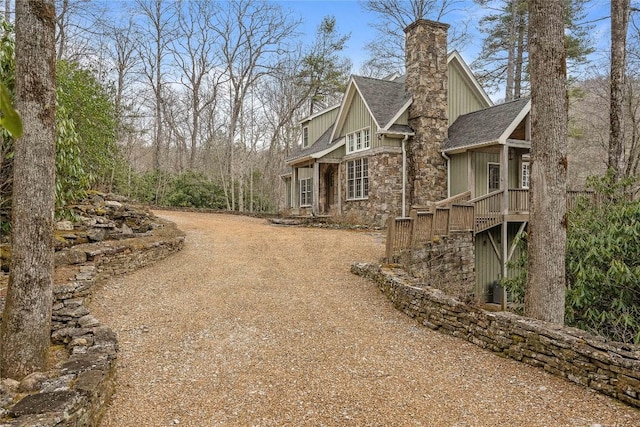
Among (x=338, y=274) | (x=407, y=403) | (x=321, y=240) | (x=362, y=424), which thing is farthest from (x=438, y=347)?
(x=321, y=240)

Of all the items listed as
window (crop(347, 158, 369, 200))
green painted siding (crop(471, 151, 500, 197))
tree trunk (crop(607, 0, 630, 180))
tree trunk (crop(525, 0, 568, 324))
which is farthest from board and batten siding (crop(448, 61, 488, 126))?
tree trunk (crop(525, 0, 568, 324))

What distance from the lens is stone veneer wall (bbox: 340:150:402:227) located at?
16109 mm

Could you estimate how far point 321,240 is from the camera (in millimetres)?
13031

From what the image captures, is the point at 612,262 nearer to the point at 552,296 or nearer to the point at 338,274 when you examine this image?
the point at 552,296

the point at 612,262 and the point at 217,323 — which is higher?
the point at 612,262

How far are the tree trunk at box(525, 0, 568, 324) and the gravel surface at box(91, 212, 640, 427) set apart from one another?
143 cm

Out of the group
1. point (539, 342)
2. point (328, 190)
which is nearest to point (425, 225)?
point (539, 342)

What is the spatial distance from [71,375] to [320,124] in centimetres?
2108

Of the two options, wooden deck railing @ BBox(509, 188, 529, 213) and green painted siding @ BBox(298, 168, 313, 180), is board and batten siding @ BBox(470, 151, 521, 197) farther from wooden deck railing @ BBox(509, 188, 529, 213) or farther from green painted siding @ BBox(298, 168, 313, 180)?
green painted siding @ BBox(298, 168, 313, 180)

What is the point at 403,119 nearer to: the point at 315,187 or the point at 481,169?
the point at 481,169

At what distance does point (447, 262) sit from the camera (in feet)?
36.7

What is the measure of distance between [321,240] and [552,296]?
784 centimetres

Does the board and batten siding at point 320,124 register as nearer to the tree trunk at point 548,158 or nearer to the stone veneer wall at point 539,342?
the stone veneer wall at point 539,342

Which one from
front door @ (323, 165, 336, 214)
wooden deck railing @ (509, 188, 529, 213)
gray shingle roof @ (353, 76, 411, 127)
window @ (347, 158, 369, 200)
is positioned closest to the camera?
wooden deck railing @ (509, 188, 529, 213)
